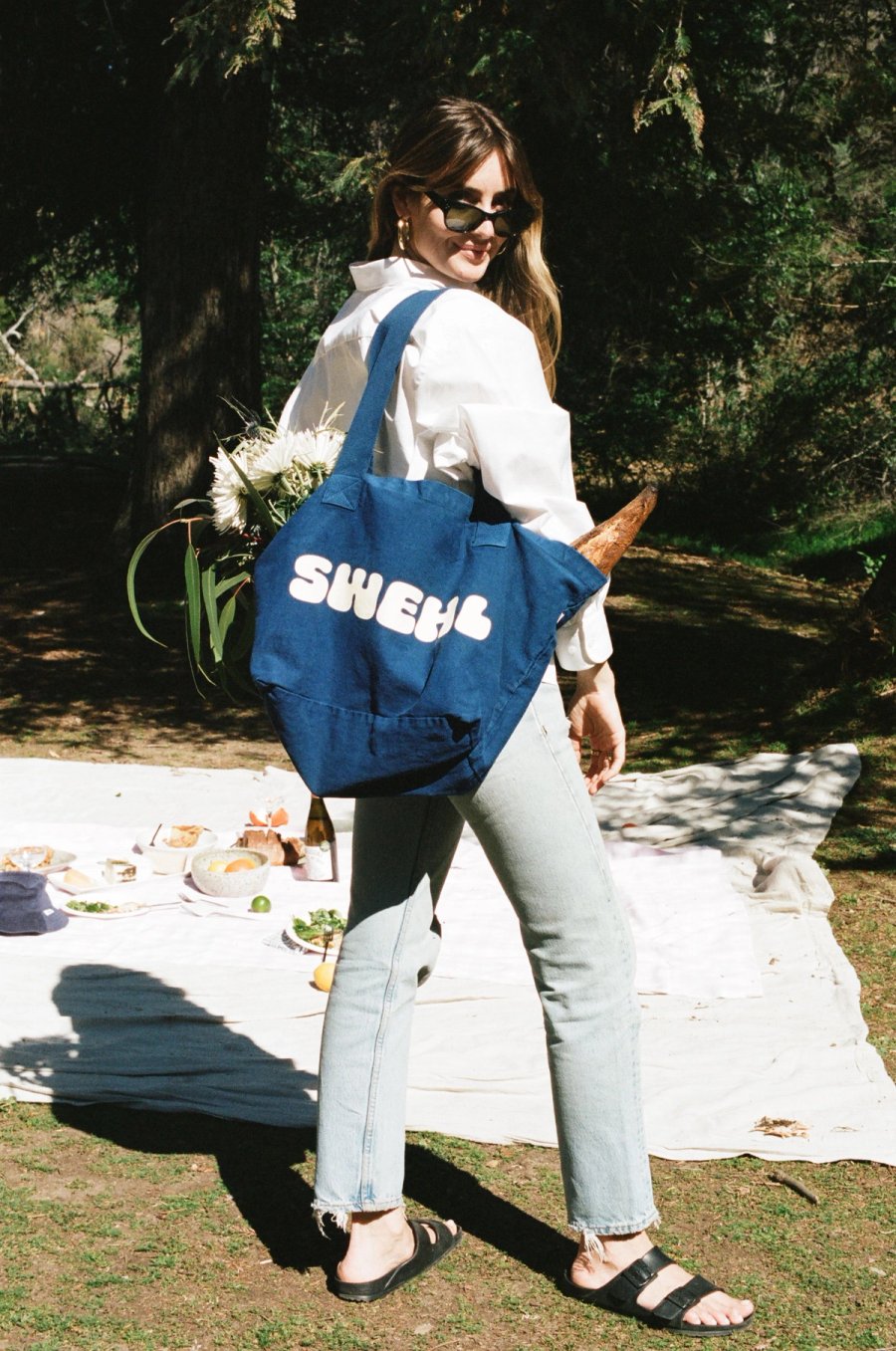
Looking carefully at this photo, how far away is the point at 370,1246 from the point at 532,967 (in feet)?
1.88

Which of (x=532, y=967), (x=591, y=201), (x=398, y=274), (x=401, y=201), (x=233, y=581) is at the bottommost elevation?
(x=532, y=967)

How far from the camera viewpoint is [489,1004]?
3.62m

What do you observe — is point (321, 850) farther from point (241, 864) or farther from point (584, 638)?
point (584, 638)

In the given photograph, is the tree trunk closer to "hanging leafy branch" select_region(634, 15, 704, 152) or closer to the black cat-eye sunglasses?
"hanging leafy branch" select_region(634, 15, 704, 152)

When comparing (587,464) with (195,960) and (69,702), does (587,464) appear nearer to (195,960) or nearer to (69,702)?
(69,702)

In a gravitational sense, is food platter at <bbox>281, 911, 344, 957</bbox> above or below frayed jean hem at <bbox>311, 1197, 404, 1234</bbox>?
below

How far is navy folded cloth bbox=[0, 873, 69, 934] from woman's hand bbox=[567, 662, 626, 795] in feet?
7.33

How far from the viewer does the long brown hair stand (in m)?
2.07

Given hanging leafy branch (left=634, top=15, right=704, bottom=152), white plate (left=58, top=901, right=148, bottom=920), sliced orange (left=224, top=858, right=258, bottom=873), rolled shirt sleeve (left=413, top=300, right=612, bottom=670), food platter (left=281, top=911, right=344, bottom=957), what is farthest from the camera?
hanging leafy branch (left=634, top=15, right=704, bottom=152)

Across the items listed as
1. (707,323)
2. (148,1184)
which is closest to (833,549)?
(707,323)

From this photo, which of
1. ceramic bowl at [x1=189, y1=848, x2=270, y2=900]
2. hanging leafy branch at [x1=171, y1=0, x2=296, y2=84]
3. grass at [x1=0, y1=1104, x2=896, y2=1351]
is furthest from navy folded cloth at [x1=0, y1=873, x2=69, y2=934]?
hanging leafy branch at [x1=171, y1=0, x2=296, y2=84]

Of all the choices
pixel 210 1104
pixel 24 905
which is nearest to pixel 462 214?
pixel 210 1104

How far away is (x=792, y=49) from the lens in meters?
8.52

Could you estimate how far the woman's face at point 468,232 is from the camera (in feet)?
6.79
